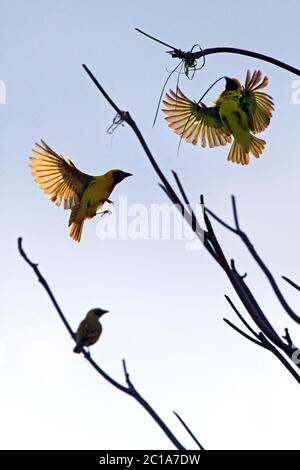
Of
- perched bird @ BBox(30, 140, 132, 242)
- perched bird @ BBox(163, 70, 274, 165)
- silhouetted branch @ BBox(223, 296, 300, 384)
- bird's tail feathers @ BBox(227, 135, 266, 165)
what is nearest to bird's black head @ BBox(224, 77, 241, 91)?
perched bird @ BBox(163, 70, 274, 165)

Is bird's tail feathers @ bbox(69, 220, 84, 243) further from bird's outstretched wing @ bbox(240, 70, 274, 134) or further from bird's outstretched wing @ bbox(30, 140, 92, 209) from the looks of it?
bird's outstretched wing @ bbox(240, 70, 274, 134)

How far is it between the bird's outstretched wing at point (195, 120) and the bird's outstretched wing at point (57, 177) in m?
0.97

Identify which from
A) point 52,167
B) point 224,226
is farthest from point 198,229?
point 52,167

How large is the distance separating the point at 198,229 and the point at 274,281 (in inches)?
13.0

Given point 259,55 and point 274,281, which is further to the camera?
point 259,55

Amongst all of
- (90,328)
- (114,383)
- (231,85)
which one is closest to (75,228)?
(90,328)

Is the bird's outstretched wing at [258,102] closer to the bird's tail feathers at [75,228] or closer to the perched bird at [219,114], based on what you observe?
the perched bird at [219,114]

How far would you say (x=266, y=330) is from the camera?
2445mm

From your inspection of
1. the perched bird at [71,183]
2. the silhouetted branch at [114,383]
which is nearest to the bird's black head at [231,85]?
the perched bird at [71,183]

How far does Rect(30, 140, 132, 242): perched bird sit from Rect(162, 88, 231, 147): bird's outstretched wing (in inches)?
38.6

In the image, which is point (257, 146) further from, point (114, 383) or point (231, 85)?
point (114, 383)

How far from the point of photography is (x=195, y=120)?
5.53 metres

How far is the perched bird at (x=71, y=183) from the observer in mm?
4023
